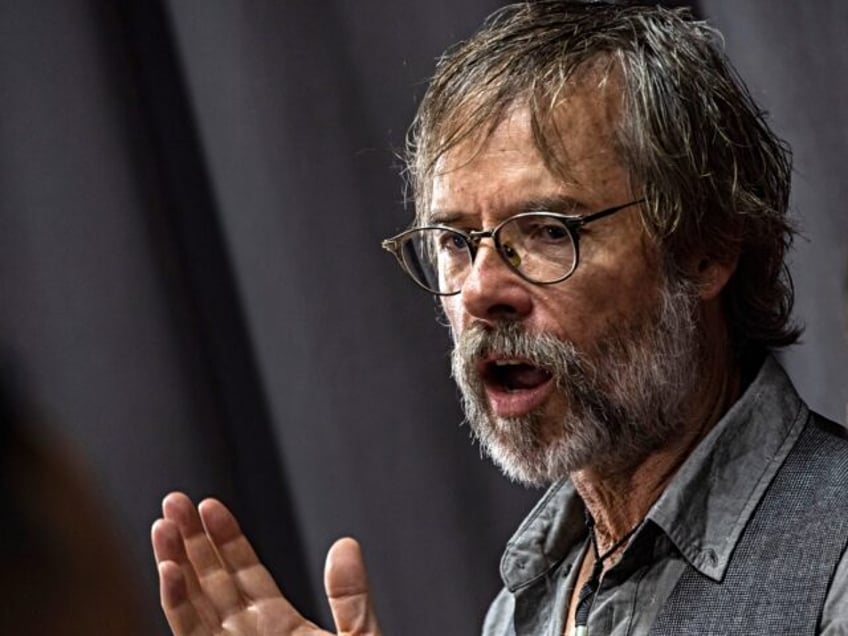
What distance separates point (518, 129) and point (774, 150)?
0.95 ft

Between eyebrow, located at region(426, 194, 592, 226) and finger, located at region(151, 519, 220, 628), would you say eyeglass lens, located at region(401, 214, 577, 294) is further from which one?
finger, located at region(151, 519, 220, 628)

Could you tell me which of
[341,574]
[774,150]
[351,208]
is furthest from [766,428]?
[351,208]

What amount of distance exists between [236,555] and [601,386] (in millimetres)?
372

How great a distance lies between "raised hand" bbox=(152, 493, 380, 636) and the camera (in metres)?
1.26

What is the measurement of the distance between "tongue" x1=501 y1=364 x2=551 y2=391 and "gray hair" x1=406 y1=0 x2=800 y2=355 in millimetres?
159

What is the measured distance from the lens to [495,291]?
53.5 inches

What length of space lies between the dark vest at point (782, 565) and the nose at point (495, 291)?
0.28 metres

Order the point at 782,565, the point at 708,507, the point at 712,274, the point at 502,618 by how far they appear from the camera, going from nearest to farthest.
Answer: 1. the point at 782,565
2. the point at 708,507
3. the point at 712,274
4. the point at 502,618

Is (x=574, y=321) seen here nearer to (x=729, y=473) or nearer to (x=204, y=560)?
(x=729, y=473)

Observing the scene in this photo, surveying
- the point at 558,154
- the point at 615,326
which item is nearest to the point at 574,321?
the point at 615,326

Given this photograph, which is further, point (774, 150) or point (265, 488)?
point (265, 488)

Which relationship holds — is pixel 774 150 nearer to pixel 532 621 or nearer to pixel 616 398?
pixel 616 398

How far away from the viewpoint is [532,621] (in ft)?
4.95

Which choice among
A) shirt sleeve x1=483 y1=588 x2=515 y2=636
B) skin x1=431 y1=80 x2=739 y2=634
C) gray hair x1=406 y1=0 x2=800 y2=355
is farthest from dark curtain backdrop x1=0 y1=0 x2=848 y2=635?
skin x1=431 y1=80 x2=739 y2=634
